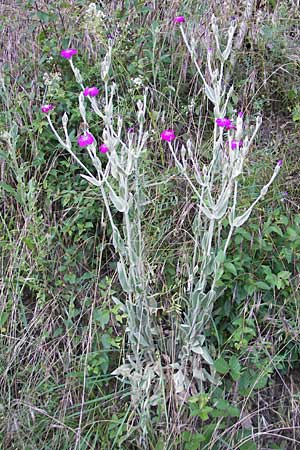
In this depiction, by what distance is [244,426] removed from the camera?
1997 millimetres

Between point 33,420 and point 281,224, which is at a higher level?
point 281,224

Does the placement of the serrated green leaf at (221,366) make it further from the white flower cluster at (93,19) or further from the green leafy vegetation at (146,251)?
the white flower cluster at (93,19)

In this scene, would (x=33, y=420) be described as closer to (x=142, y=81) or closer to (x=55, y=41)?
(x=142, y=81)

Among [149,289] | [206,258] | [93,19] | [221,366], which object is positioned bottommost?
[221,366]

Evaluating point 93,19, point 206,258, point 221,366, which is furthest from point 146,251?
point 93,19

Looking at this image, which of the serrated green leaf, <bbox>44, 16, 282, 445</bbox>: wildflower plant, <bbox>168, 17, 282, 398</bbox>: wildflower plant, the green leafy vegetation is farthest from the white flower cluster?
the serrated green leaf

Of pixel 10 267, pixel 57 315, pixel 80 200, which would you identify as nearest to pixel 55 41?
pixel 80 200

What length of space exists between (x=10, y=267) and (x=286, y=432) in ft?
3.94

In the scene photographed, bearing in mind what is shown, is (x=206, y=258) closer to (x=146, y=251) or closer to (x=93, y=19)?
(x=146, y=251)

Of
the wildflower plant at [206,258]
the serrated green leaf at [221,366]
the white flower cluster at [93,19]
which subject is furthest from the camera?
the white flower cluster at [93,19]

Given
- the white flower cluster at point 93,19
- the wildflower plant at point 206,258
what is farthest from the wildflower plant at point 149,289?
the white flower cluster at point 93,19

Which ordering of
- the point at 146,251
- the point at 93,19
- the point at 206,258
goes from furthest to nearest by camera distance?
the point at 93,19
the point at 146,251
the point at 206,258

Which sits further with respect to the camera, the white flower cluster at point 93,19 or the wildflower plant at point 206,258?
the white flower cluster at point 93,19

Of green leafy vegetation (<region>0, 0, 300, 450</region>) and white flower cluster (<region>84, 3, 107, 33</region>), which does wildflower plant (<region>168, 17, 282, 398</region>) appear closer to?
green leafy vegetation (<region>0, 0, 300, 450</region>)
